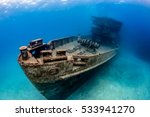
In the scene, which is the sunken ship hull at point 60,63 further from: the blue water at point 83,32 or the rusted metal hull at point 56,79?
the blue water at point 83,32

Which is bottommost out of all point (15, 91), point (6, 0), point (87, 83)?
point (15, 91)

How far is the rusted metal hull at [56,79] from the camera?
4.86 meters

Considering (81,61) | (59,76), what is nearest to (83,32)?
(81,61)

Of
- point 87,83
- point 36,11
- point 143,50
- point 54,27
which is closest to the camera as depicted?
point 87,83

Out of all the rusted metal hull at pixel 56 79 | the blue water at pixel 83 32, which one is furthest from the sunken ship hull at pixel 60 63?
the blue water at pixel 83 32

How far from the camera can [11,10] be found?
24.8ft

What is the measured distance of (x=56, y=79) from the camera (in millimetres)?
5113

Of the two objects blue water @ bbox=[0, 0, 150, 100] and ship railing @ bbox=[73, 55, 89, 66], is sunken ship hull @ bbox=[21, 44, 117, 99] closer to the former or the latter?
ship railing @ bbox=[73, 55, 89, 66]

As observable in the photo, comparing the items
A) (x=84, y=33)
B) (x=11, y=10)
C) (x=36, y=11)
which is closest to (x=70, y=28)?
(x=84, y=33)

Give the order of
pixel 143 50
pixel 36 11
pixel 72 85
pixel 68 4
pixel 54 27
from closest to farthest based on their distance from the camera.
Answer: pixel 72 85
pixel 143 50
pixel 68 4
pixel 36 11
pixel 54 27

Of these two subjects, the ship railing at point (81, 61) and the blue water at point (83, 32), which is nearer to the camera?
the ship railing at point (81, 61)

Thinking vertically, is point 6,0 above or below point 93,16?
above

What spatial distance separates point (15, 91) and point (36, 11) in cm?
291

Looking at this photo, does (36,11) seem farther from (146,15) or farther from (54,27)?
(146,15)
